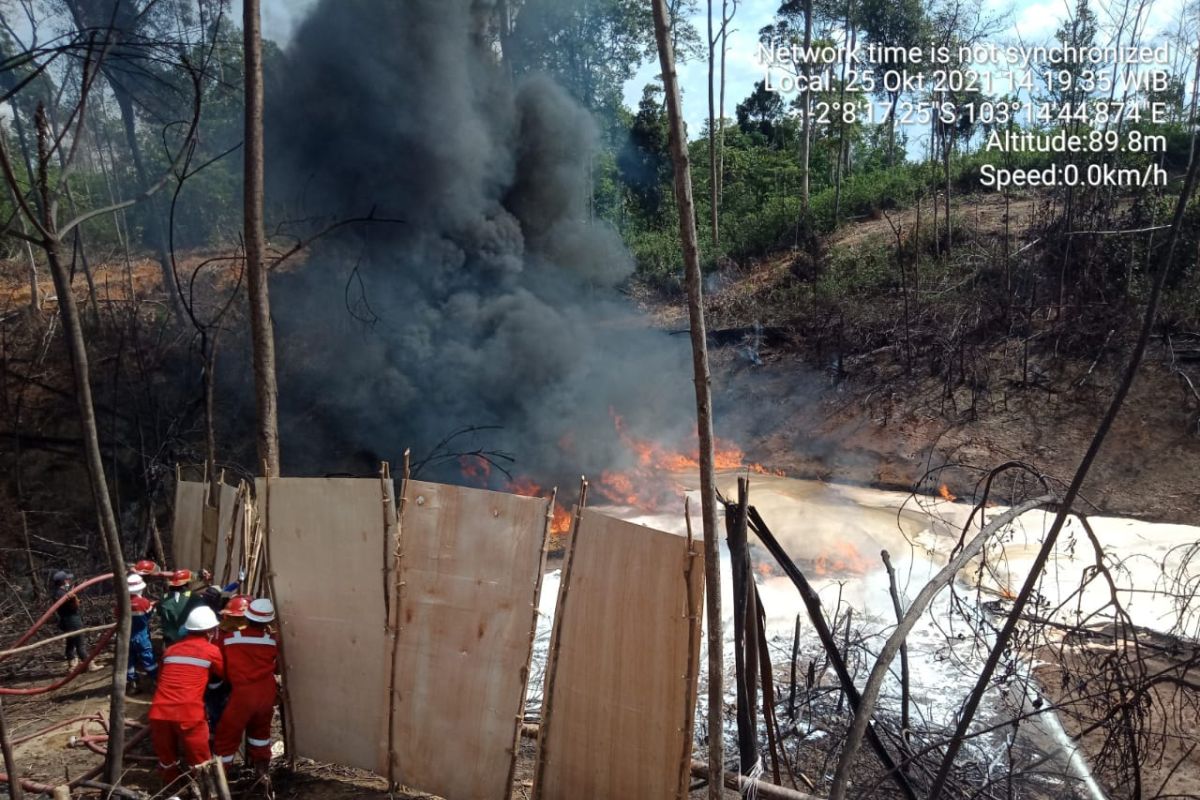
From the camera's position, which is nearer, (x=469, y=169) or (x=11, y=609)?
(x=11, y=609)

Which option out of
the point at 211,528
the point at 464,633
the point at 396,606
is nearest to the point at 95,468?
the point at 396,606

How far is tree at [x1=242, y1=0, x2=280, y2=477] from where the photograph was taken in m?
6.70

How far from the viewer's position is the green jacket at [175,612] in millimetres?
5809

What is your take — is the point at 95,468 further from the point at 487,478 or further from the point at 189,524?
the point at 487,478

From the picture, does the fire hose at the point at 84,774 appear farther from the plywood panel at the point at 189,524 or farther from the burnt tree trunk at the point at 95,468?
the plywood panel at the point at 189,524

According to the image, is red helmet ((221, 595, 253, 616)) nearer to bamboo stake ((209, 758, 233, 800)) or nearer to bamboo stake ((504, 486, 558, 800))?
bamboo stake ((209, 758, 233, 800))

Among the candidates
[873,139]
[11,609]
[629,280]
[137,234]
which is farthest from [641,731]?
[873,139]

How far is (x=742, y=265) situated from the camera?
2569cm

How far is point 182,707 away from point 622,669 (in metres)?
2.70

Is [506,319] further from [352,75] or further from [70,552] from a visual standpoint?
[70,552]

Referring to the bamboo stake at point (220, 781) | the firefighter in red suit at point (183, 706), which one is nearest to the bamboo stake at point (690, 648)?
the bamboo stake at point (220, 781)

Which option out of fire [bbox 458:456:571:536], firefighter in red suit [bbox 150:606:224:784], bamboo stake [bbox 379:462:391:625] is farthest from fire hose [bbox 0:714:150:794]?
fire [bbox 458:456:571:536]

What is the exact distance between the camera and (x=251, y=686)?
4.59 m

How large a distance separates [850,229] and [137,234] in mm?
25668
